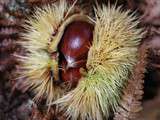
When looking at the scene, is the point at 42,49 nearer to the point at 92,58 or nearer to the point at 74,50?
the point at 74,50

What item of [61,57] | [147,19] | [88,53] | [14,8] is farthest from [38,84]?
[147,19]

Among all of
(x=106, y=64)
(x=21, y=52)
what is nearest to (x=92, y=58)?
(x=106, y=64)

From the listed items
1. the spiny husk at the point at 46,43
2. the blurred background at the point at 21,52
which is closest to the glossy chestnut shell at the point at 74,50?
the spiny husk at the point at 46,43

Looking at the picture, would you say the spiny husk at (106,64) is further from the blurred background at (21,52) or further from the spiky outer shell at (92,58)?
the blurred background at (21,52)

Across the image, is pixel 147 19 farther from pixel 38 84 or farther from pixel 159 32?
pixel 38 84

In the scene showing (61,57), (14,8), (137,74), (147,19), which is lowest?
(137,74)

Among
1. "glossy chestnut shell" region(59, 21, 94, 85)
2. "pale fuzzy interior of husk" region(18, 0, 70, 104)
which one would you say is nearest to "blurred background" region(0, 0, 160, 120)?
"pale fuzzy interior of husk" region(18, 0, 70, 104)
